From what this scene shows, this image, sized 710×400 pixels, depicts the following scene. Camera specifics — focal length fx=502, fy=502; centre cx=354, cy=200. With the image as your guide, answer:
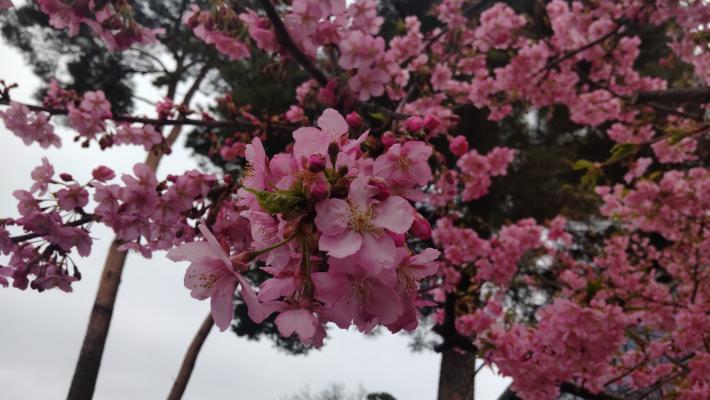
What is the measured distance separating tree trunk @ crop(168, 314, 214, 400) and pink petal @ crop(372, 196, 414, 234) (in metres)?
3.11

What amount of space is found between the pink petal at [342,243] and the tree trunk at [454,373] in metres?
5.45

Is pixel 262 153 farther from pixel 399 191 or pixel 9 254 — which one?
pixel 9 254

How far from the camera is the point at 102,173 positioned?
2.26 meters

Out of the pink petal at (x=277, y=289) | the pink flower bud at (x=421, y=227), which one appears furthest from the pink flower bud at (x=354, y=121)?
the pink petal at (x=277, y=289)

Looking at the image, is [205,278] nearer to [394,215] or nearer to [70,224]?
[394,215]

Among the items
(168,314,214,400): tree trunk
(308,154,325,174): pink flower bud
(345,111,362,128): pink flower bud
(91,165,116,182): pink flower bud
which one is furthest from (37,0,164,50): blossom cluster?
(168,314,214,400): tree trunk

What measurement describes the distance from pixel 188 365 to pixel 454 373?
3.50m

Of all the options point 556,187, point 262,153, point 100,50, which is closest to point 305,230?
point 262,153

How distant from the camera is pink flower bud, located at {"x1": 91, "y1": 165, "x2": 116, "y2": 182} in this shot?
2.24 metres

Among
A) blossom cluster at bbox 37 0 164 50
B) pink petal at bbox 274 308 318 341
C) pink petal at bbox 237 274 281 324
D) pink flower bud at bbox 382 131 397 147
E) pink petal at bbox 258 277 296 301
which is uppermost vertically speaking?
blossom cluster at bbox 37 0 164 50

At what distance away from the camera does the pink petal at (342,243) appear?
799mm

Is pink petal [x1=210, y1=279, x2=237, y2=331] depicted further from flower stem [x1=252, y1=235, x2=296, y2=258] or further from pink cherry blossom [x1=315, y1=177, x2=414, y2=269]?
pink cherry blossom [x1=315, y1=177, x2=414, y2=269]

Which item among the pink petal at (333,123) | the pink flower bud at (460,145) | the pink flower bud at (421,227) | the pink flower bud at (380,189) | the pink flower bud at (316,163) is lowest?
the pink flower bud at (421,227)

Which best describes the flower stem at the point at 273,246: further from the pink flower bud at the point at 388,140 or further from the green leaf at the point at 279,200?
the pink flower bud at the point at 388,140
